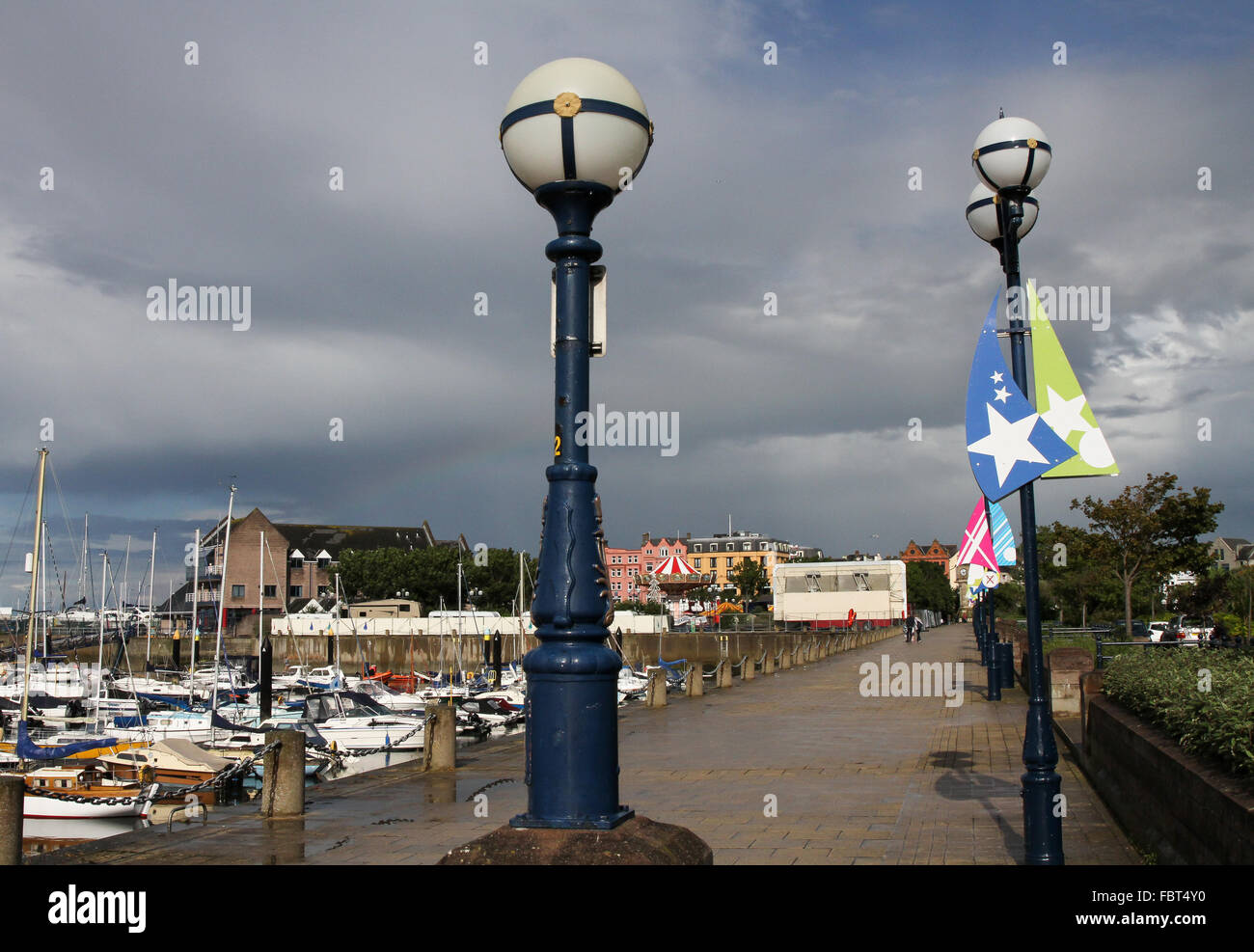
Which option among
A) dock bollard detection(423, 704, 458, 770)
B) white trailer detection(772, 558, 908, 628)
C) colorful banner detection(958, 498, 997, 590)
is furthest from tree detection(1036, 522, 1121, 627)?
dock bollard detection(423, 704, 458, 770)

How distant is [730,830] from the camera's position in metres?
10.3

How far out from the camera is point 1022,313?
861 cm

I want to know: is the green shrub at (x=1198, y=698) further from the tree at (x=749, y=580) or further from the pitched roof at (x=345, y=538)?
the tree at (x=749, y=580)

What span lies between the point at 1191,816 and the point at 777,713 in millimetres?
16232

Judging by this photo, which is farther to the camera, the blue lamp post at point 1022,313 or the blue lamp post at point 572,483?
the blue lamp post at point 1022,313

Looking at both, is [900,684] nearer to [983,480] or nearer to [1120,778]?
[1120,778]

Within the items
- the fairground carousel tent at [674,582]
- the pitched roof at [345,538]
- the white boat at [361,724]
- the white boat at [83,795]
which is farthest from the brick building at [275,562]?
the white boat at [83,795]

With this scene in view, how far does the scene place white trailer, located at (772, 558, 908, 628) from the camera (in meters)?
88.7

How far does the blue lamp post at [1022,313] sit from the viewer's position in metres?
7.36

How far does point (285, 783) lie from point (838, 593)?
80343mm

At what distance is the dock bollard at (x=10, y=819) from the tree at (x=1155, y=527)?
31819 millimetres

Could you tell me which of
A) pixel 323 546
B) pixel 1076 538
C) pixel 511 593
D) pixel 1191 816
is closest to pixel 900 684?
pixel 1076 538

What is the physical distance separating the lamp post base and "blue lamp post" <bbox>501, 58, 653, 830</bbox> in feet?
0.19

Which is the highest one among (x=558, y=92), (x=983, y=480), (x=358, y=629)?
(x=558, y=92)
